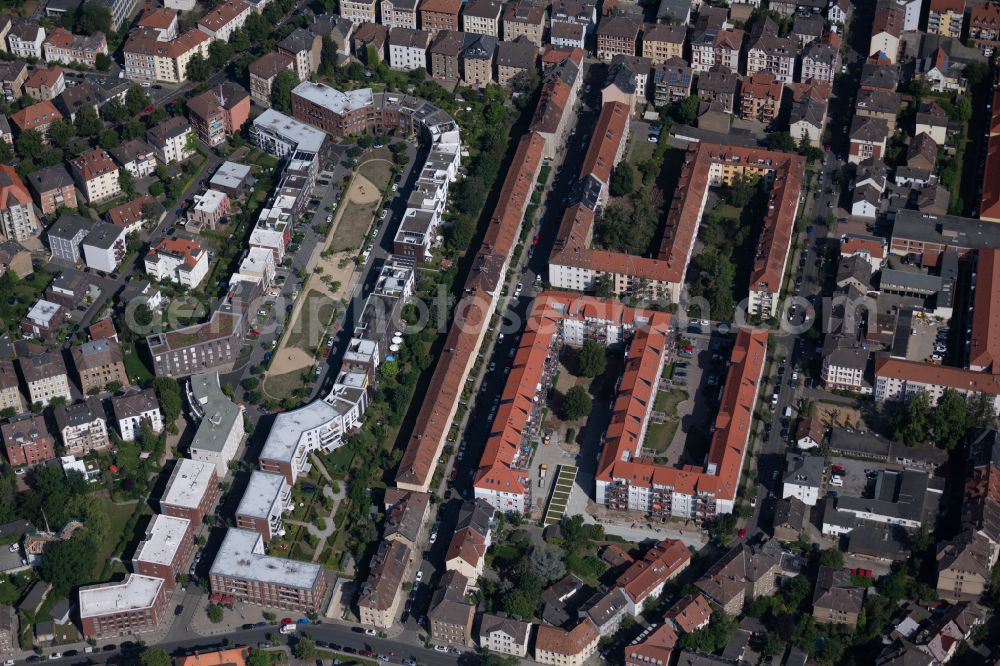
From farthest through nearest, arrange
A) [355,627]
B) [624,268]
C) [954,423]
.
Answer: [624,268] → [954,423] → [355,627]


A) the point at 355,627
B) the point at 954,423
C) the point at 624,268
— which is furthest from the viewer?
the point at 624,268

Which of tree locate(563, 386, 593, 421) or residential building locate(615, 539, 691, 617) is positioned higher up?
tree locate(563, 386, 593, 421)

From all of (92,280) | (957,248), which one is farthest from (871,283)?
(92,280)

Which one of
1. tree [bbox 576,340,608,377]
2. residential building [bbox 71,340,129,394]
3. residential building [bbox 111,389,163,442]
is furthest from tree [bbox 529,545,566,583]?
residential building [bbox 71,340,129,394]

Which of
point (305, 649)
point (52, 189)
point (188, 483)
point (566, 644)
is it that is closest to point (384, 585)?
point (305, 649)

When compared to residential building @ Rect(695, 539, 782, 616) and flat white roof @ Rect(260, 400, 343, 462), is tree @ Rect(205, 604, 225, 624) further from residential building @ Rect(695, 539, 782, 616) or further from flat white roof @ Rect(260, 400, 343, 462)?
residential building @ Rect(695, 539, 782, 616)

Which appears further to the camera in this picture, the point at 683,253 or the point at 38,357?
the point at 683,253

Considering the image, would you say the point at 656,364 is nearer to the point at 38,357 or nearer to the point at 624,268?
the point at 624,268

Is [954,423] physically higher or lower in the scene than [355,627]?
higher
